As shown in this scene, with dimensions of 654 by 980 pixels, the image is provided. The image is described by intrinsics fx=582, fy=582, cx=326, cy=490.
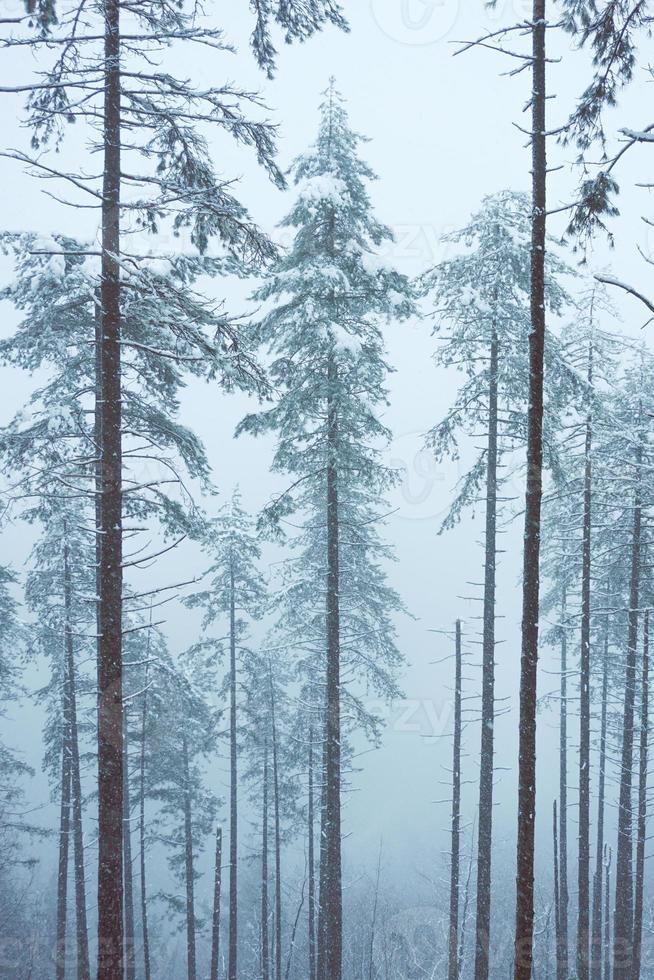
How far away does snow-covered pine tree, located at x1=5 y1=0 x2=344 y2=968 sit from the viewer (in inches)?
262

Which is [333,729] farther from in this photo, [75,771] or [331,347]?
[75,771]

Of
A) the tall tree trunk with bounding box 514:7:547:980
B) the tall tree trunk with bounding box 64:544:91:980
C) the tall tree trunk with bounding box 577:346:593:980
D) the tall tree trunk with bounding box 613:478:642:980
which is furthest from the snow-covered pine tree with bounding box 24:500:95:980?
the tall tree trunk with bounding box 613:478:642:980

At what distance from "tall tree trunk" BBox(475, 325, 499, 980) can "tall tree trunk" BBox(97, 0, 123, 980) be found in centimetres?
781

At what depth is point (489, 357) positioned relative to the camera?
45.2 feet

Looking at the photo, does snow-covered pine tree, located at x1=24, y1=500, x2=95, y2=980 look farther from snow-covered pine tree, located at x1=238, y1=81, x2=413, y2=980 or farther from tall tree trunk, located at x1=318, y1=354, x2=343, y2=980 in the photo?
tall tree trunk, located at x1=318, y1=354, x2=343, y2=980

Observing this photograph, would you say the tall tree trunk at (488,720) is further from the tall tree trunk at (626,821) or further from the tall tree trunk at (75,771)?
the tall tree trunk at (75,771)

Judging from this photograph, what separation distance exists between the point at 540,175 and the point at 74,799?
17.6 metres

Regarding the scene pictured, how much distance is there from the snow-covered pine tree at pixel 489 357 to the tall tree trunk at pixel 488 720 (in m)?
0.02

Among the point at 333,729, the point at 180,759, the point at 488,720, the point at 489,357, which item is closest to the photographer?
the point at 333,729

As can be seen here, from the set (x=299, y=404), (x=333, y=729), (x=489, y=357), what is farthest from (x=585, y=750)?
(x=299, y=404)

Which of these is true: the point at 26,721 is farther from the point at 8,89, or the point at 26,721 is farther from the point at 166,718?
the point at 8,89

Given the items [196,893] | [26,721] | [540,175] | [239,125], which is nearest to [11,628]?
[239,125]

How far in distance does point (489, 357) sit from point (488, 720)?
8.34 meters

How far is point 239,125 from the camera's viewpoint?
290 inches
